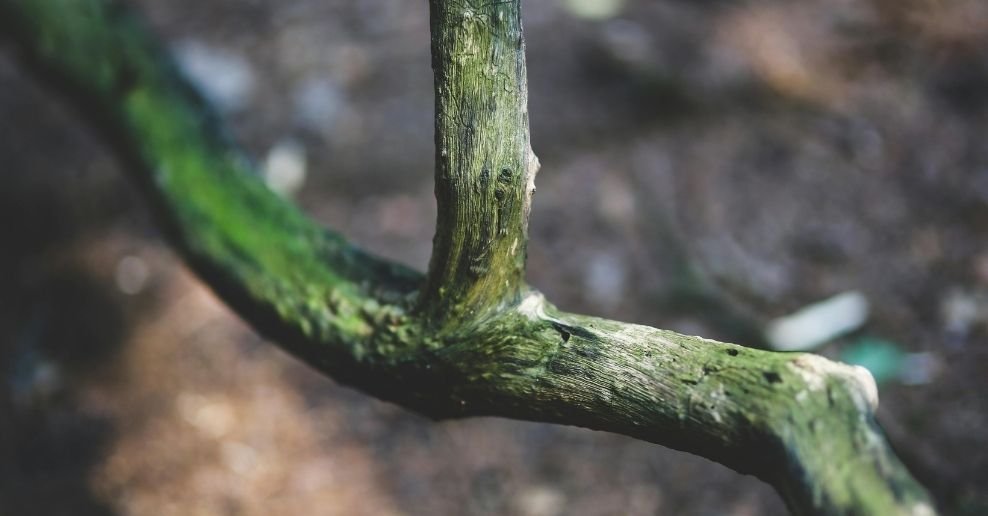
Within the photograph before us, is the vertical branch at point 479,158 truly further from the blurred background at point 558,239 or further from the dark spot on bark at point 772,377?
the blurred background at point 558,239

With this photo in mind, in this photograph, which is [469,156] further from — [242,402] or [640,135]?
[640,135]

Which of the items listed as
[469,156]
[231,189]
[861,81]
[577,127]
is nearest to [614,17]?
[577,127]

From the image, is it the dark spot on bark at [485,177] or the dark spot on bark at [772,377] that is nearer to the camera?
the dark spot on bark at [772,377]

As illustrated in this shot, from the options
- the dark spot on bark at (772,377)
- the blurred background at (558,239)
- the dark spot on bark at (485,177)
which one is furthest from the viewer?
the blurred background at (558,239)

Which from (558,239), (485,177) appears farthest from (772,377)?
(558,239)

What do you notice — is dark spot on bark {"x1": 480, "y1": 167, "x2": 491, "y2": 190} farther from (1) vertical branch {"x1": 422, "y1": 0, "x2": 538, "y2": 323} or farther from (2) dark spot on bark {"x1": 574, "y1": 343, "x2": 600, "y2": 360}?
(2) dark spot on bark {"x1": 574, "y1": 343, "x2": 600, "y2": 360}

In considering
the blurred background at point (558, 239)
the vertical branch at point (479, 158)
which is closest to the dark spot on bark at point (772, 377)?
the vertical branch at point (479, 158)
